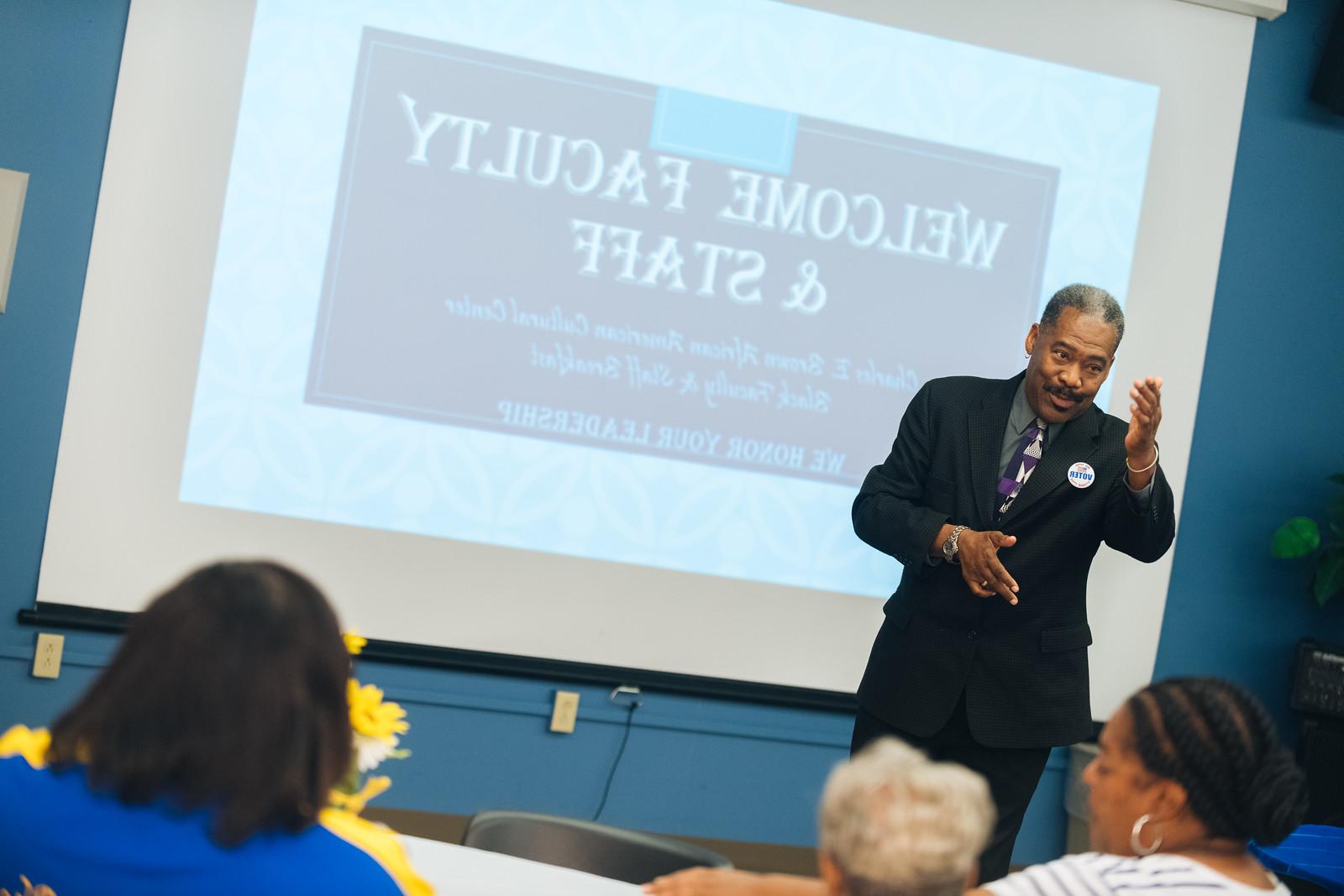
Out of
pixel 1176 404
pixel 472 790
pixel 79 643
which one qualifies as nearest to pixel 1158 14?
pixel 1176 404

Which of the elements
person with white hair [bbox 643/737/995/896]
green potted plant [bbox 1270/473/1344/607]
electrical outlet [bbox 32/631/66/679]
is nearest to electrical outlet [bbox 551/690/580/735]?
electrical outlet [bbox 32/631/66/679]

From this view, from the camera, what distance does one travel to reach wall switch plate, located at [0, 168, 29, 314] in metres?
3.48

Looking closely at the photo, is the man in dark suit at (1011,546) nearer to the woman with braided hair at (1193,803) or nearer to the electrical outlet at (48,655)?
the woman with braided hair at (1193,803)

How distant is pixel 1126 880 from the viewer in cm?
150

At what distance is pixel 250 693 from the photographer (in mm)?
1104

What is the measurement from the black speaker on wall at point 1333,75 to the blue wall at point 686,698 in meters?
0.08

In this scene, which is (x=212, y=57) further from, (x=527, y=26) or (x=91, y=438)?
(x=91, y=438)

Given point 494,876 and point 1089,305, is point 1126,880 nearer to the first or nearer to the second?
point 494,876

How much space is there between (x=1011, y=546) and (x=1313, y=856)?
2.62ft

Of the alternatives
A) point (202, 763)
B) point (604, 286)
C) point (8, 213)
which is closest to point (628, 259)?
point (604, 286)

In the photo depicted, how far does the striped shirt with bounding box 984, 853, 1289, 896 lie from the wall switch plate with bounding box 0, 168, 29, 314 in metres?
3.11

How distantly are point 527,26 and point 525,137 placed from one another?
0.31 m

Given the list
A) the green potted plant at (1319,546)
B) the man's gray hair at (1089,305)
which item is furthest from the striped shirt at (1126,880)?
the green potted plant at (1319,546)

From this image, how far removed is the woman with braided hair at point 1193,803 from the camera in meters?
1.51
